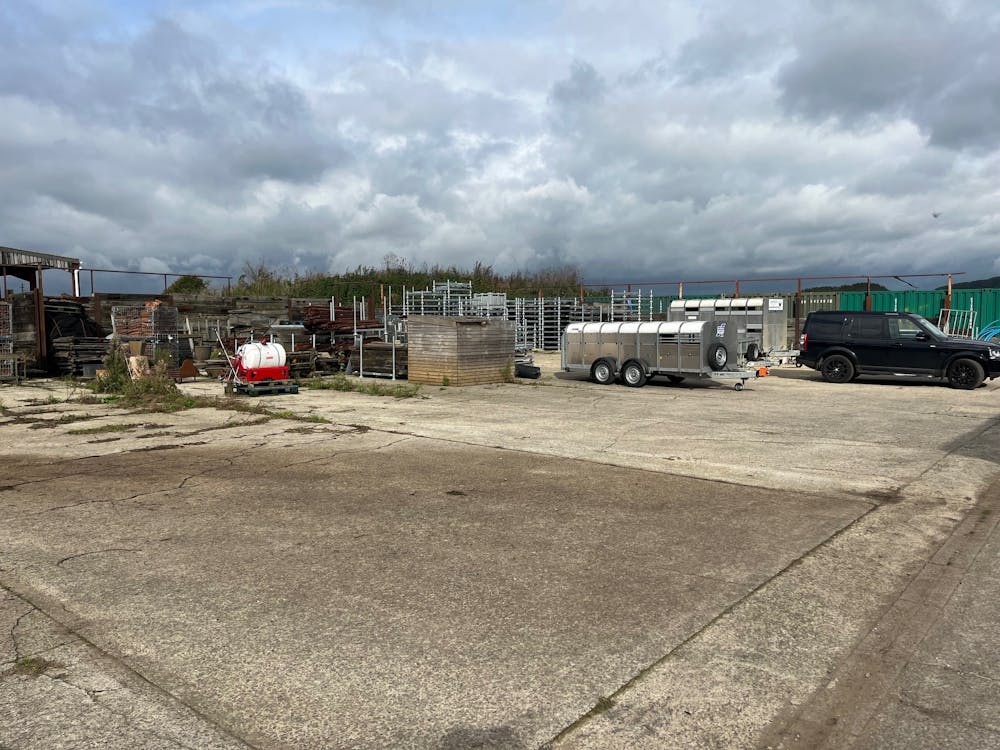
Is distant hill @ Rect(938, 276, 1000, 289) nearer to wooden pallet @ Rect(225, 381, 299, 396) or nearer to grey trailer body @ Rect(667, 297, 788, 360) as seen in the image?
grey trailer body @ Rect(667, 297, 788, 360)

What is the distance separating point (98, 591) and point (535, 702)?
310 centimetres

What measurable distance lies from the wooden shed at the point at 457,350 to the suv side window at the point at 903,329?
32.1 ft

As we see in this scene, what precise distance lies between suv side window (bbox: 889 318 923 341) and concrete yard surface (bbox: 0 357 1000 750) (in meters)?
9.33

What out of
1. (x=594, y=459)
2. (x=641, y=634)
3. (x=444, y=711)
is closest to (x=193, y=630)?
(x=444, y=711)

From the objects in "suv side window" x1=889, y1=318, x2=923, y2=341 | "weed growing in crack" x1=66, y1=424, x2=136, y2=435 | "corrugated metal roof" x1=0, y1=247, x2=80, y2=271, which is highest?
"corrugated metal roof" x1=0, y1=247, x2=80, y2=271

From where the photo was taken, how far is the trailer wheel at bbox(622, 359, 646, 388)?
18.3 meters

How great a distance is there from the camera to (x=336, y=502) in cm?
711

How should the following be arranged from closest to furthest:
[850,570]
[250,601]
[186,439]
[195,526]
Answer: [250,601] < [850,570] < [195,526] < [186,439]

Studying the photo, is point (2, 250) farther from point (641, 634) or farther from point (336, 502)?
point (641, 634)

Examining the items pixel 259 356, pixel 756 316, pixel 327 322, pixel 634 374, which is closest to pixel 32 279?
pixel 327 322

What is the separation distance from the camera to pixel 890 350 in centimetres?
1858

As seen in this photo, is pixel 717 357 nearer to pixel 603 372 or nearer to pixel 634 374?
pixel 634 374

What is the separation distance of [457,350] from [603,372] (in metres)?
3.83

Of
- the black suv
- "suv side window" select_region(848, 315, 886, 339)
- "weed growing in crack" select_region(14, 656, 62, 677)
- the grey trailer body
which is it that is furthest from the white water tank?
"suv side window" select_region(848, 315, 886, 339)
